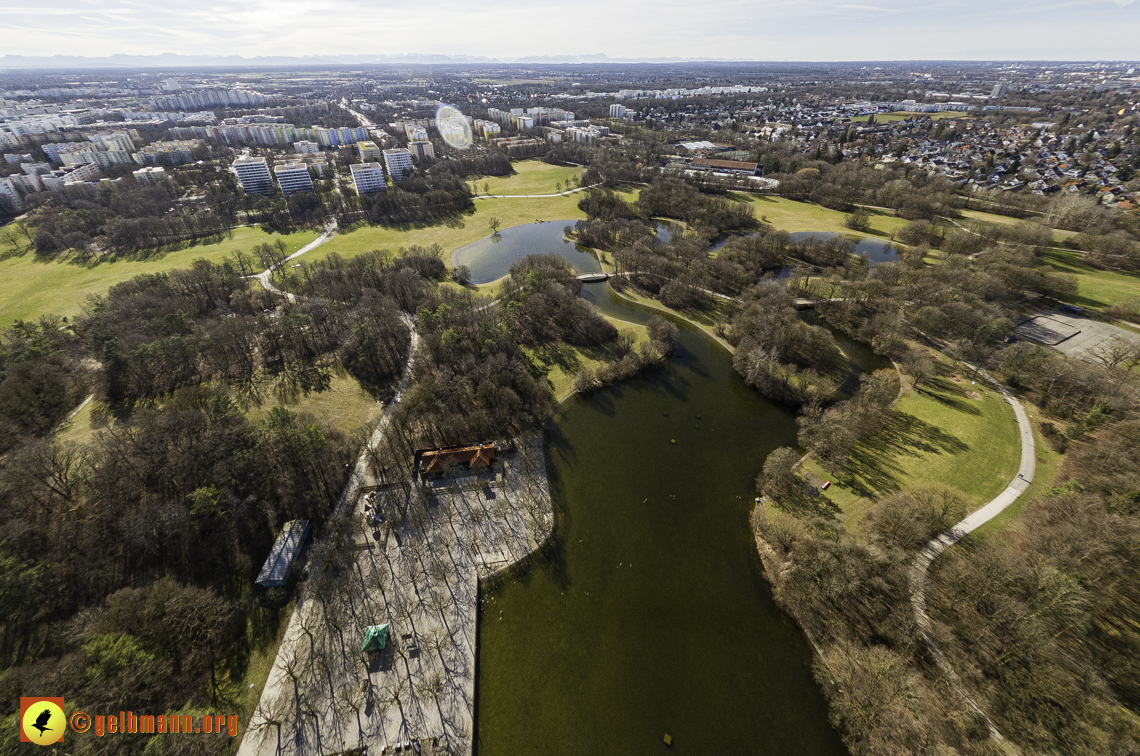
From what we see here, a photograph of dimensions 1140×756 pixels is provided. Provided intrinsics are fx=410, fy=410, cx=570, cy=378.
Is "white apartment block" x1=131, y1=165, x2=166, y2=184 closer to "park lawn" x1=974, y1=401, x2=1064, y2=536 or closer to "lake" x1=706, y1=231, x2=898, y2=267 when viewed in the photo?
"lake" x1=706, y1=231, x2=898, y2=267

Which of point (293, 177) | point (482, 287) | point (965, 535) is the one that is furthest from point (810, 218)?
point (293, 177)

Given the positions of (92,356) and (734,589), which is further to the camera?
(92,356)

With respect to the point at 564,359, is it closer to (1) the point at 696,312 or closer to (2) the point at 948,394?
(1) the point at 696,312

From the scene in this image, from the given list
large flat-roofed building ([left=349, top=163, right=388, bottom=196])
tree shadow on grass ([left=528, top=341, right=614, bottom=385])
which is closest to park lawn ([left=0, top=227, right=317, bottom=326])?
large flat-roofed building ([left=349, top=163, right=388, bottom=196])

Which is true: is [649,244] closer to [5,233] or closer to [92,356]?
[92,356]

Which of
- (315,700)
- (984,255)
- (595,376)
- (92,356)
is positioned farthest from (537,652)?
(984,255)

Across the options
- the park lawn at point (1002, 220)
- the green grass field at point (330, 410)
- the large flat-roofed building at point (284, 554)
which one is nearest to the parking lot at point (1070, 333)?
the park lawn at point (1002, 220)
